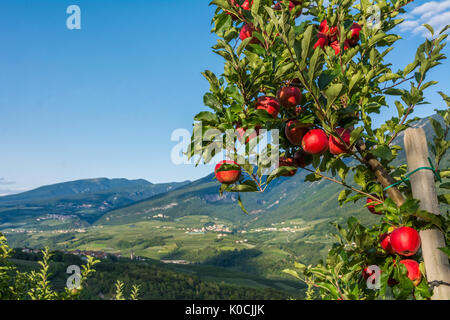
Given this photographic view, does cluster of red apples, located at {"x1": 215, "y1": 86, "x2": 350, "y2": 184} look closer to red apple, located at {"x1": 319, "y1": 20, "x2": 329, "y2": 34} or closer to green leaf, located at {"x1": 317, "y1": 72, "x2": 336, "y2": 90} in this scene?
green leaf, located at {"x1": 317, "y1": 72, "x2": 336, "y2": 90}

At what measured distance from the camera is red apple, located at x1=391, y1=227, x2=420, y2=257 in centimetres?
236

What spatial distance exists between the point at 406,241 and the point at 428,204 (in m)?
0.34

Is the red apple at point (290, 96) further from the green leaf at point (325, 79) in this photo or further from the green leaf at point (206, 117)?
the green leaf at point (206, 117)

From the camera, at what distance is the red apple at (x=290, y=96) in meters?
2.52

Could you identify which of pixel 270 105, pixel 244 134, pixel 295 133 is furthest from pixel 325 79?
pixel 244 134

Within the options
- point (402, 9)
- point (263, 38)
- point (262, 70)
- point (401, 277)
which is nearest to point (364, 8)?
point (402, 9)

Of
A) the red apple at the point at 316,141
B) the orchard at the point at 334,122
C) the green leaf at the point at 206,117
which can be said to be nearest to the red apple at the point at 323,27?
the orchard at the point at 334,122

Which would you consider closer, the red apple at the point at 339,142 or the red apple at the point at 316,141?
the red apple at the point at 316,141

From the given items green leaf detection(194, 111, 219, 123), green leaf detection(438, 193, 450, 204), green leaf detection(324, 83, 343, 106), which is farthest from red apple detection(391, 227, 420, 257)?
green leaf detection(194, 111, 219, 123)

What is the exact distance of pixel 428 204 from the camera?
2.37m

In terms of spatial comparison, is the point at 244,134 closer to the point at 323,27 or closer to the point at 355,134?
the point at 355,134

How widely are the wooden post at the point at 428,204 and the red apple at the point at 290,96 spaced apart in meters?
0.99

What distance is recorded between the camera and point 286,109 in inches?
106
